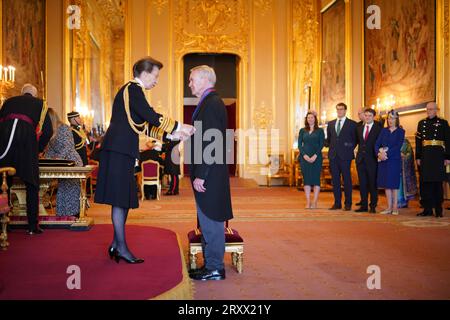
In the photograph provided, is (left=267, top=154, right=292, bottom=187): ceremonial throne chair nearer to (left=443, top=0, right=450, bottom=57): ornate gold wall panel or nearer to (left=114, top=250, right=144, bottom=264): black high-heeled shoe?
(left=443, top=0, right=450, bottom=57): ornate gold wall panel

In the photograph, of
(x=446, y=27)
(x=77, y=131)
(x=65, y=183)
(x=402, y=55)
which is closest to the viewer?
(x=65, y=183)

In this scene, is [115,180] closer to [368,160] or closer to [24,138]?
[24,138]

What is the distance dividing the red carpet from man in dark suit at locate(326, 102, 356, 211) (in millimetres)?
3914

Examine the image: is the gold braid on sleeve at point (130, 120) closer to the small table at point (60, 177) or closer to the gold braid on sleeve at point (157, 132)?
the gold braid on sleeve at point (157, 132)

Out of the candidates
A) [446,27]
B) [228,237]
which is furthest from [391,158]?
[228,237]

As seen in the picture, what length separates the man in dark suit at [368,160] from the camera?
8.05 m

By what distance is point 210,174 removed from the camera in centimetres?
369

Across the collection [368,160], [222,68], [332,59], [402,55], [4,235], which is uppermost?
[222,68]

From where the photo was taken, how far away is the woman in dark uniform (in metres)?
3.81

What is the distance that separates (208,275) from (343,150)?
5.09 meters

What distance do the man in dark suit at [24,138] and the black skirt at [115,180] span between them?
1.54 m

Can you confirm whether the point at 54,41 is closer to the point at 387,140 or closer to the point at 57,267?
the point at 387,140

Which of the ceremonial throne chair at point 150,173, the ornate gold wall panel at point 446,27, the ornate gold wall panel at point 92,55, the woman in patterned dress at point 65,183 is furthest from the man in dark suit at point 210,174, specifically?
the ornate gold wall panel at point 92,55

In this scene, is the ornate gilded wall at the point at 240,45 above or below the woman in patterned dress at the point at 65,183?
above
